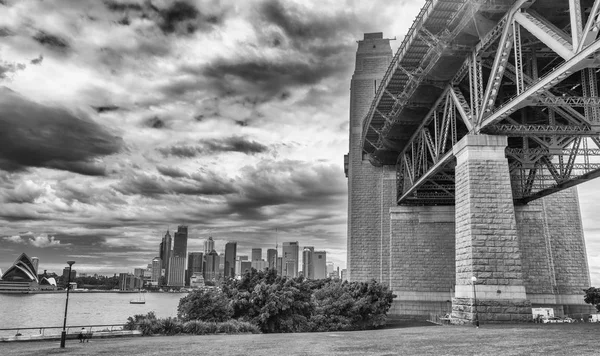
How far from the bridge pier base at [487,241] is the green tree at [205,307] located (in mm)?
15884

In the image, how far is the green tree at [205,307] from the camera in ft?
106

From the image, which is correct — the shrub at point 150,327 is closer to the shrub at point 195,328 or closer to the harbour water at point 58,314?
the shrub at point 195,328

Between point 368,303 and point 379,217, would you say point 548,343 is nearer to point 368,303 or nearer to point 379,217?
point 368,303

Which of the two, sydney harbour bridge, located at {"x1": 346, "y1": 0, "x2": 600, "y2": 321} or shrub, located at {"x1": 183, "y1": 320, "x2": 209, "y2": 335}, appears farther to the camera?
shrub, located at {"x1": 183, "y1": 320, "x2": 209, "y2": 335}

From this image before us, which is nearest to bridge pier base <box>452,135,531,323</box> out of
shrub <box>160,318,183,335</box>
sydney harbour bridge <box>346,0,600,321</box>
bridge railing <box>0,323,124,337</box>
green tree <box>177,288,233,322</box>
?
sydney harbour bridge <box>346,0,600,321</box>

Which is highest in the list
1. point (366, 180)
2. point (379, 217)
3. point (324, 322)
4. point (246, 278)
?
point (366, 180)

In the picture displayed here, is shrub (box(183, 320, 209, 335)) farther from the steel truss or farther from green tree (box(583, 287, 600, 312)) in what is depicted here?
green tree (box(583, 287, 600, 312))

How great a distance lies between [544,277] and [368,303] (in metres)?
16.2

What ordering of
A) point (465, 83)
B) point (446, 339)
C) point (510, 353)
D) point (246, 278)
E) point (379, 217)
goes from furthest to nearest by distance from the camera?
point (379, 217) < point (246, 278) < point (465, 83) < point (446, 339) < point (510, 353)

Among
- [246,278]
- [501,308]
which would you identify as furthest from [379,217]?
[501,308]

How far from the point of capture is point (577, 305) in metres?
42.1

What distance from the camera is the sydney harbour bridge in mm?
22641

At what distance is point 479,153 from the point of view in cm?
2534

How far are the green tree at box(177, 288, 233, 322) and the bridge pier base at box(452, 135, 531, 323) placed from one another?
15884 mm
